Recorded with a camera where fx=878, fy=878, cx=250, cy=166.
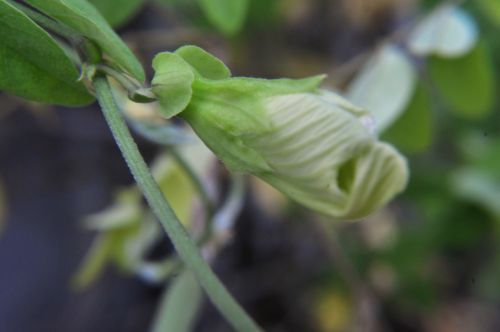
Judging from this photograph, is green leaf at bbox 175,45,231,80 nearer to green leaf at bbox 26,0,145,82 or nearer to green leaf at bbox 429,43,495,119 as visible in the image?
green leaf at bbox 26,0,145,82

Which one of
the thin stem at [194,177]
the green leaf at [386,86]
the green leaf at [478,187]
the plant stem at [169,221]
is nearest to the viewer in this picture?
the plant stem at [169,221]

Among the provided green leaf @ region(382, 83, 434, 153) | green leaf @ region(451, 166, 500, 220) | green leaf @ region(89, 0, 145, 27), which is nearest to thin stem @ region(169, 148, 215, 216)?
green leaf @ region(89, 0, 145, 27)

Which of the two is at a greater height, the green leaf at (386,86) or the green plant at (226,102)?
the green plant at (226,102)

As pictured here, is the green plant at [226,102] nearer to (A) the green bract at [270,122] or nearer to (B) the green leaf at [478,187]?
(A) the green bract at [270,122]

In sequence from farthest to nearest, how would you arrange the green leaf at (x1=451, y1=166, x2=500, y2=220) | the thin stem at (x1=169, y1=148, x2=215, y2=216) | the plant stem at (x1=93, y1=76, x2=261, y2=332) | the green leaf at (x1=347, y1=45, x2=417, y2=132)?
the green leaf at (x1=451, y1=166, x2=500, y2=220) → the green leaf at (x1=347, y1=45, x2=417, y2=132) → the thin stem at (x1=169, y1=148, x2=215, y2=216) → the plant stem at (x1=93, y1=76, x2=261, y2=332)

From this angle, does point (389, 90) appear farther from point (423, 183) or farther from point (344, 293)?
point (344, 293)

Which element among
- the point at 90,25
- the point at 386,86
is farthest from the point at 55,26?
the point at 386,86

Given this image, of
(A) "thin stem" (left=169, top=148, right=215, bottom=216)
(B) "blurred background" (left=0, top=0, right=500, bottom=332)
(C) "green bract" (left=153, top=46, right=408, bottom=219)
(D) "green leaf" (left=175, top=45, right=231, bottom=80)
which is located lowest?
(B) "blurred background" (left=0, top=0, right=500, bottom=332)

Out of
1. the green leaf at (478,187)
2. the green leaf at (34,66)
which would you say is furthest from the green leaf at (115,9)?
the green leaf at (478,187)
